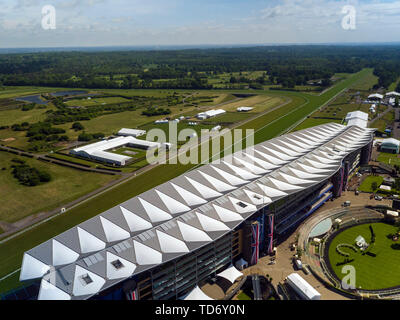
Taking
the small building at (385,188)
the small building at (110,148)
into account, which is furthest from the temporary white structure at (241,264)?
the small building at (110,148)

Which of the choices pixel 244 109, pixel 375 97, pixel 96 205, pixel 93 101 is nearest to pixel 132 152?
pixel 96 205

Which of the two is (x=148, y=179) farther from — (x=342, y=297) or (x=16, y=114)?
(x=16, y=114)

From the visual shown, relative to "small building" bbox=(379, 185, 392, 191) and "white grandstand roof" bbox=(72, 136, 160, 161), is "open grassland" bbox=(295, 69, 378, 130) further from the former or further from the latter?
"white grandstand roof" bbox=(72, 136, 160, 161)

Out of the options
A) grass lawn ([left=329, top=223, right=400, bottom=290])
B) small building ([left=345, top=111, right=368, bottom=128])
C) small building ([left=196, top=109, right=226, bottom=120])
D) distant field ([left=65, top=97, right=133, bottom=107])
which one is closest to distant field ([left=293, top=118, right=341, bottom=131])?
small building ([left=345, top=111, right=368, bottom=128])
